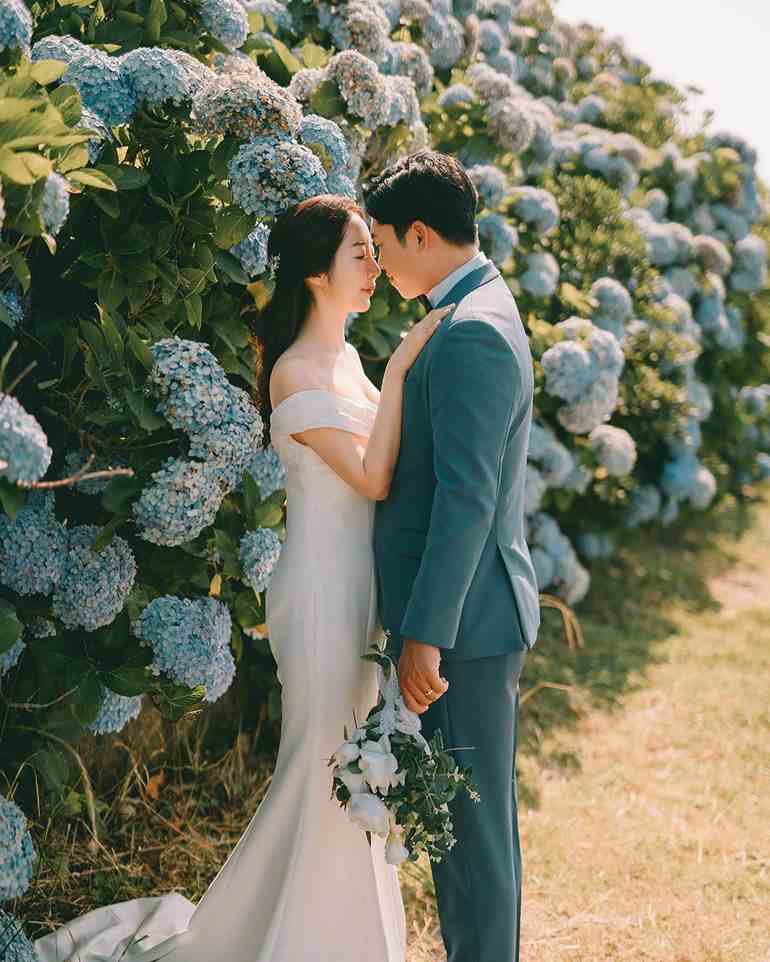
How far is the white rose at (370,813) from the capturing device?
83.2 inches

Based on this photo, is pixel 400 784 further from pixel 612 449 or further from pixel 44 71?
pixel 612 449

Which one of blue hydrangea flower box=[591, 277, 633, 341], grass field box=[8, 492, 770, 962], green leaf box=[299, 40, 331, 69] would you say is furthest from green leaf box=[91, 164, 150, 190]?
blue hydrangea flower box=[591, 277, 633, 341]

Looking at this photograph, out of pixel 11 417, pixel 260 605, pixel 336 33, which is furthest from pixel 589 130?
pixel 11 417

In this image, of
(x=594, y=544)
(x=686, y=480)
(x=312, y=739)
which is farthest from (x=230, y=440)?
(x=686, y=480)

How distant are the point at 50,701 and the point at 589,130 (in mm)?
4774

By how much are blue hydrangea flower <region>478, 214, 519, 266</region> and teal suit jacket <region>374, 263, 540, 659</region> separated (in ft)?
6.06

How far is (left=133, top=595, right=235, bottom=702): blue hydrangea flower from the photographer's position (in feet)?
7.64

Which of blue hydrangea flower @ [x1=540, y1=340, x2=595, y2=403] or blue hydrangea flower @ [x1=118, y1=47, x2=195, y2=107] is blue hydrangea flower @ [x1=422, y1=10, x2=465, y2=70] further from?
blue hydrangea flower @ [x1=118, y1=47, x2=195, y2=107]

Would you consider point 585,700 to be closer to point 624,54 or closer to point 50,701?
point 50,701

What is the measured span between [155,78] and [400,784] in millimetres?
1558

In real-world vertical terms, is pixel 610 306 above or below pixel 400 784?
below

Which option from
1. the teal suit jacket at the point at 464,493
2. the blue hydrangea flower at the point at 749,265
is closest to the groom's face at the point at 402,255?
the teal suit jacket at the point at 464,493

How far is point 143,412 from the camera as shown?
6.97 feet

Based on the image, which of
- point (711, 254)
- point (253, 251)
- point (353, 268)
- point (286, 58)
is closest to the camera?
point (253, 251)
